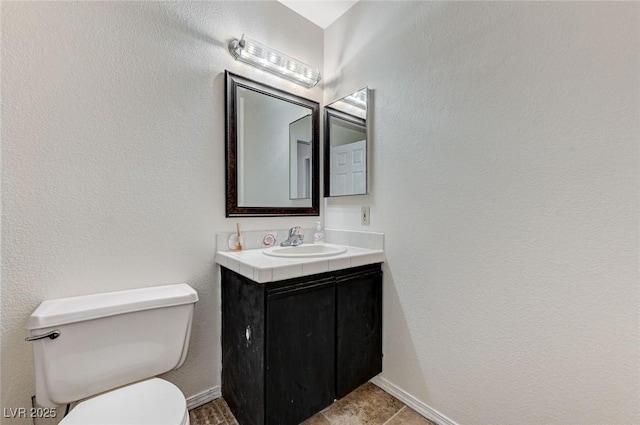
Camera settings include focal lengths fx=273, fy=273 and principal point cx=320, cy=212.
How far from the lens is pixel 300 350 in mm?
1333

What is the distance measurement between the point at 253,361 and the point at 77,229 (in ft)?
3.28

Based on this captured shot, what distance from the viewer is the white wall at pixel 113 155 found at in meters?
1.11

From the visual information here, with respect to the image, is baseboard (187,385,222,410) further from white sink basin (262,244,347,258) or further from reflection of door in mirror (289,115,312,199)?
reflection of door in mirror (289,115,312,199)

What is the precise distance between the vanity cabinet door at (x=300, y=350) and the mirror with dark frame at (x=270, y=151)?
0.68 metres

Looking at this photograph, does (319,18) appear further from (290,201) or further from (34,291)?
(34,291)

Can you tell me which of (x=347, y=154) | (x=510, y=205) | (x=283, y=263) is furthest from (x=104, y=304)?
(x=510, y=205)

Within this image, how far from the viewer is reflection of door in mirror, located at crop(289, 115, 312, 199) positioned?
1946mm

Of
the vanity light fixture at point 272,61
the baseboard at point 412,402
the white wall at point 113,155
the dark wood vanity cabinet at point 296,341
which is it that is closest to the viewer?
the white wall at point 113,155

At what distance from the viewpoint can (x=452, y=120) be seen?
1.38 m

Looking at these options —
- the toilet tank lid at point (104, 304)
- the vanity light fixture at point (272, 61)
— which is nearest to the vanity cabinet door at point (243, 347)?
the toilet tank lid at point (104, 304)

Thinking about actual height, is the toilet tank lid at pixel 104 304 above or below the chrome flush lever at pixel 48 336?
above

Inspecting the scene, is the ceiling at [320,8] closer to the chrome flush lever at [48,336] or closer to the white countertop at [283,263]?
the white countertop at [283,263]

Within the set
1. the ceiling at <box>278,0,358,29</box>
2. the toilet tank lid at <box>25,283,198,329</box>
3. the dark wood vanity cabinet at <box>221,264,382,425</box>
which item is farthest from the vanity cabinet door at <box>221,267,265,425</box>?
the ceiling at <box>278,0,358,29</box>

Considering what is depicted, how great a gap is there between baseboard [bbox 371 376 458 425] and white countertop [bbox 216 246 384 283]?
0.76m
